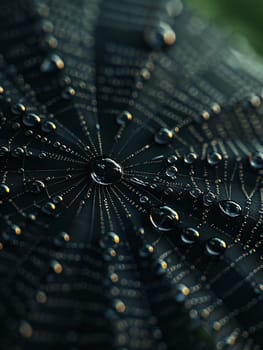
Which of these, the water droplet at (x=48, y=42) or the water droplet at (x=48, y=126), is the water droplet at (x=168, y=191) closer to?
the water droplet at (x=48, y=126)

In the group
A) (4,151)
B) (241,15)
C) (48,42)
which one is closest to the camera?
(4,151)

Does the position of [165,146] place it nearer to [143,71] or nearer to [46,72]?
[143,71]

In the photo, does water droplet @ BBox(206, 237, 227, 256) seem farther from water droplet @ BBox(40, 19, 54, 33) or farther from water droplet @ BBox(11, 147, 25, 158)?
water droplet @ BBox(40, 19, 54, 33)

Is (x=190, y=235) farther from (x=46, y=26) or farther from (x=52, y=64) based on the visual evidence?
(x=46, y=26)

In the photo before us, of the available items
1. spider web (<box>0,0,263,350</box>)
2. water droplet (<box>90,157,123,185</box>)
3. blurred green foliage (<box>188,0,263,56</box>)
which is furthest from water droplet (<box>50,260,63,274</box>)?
blurred green foliage (<box>188,0,263,56</box>)

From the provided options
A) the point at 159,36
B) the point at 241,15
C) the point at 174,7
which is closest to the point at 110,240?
the point at 159,36

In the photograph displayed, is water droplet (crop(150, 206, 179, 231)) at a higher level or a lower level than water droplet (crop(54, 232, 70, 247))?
higher
